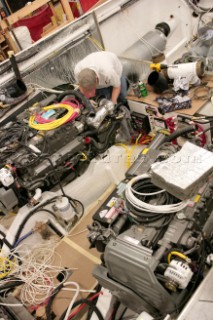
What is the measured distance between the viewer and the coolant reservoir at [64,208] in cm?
220

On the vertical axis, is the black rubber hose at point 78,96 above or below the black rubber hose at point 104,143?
above

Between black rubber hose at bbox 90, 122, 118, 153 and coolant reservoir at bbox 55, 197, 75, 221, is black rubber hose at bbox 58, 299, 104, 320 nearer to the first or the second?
coolant reservoir at bbox 55, 197, 75, 221

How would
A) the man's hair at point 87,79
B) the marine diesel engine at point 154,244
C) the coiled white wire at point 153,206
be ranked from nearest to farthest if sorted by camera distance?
the marine diesel engine at point 154,244 < the coiled white wire at point 153,206 < the man's hair at point 87,79

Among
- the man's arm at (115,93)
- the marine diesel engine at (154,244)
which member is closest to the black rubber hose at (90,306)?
the marine diesel engine at (154,244)

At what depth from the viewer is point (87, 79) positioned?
2555mm

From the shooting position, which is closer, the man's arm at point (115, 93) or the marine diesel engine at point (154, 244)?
the marine diesel engine at point (154, 244)

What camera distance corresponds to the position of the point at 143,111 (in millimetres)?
2963

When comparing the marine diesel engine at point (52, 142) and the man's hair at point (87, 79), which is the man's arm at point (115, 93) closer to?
the marine diesel engine at point (52, 142)

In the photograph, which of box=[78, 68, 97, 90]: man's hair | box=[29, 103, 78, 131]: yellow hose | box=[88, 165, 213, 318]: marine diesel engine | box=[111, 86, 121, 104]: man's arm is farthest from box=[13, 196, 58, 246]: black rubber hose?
box=[111, 86, 121, 104]: man's arm

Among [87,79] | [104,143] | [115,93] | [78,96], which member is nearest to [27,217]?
[104,143]

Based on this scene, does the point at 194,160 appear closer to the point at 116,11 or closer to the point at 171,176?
the point at 171,176

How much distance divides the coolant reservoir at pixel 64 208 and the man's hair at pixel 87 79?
95 cm

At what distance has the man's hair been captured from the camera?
101 inches

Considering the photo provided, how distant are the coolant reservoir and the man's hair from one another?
95cm
